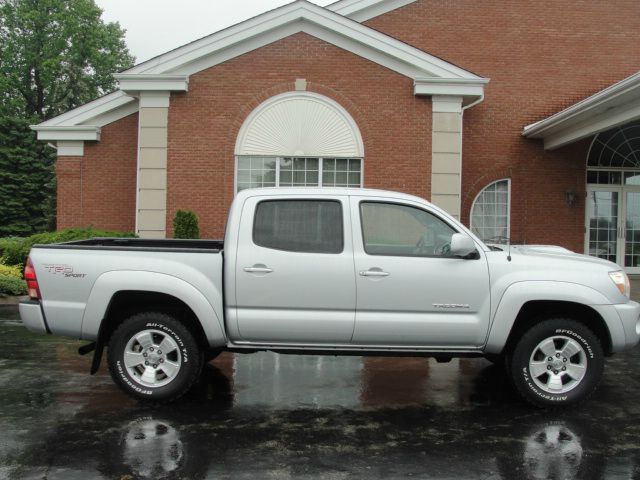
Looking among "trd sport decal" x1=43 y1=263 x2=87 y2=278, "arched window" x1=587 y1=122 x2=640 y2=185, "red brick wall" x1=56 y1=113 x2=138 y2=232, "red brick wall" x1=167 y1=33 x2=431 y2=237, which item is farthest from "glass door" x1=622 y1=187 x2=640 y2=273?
"trd sport decal" x1=43 y1=263 x2=87 y2=278

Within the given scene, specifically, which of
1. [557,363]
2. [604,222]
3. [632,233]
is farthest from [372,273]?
[632,233]

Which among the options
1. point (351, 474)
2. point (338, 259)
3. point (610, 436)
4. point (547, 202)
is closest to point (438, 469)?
point (351, 474)

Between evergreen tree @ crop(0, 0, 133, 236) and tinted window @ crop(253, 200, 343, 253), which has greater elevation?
evergreen tree @ crop(0, 0, 133, 236)

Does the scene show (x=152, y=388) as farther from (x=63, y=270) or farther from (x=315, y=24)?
(x=315, y=24)

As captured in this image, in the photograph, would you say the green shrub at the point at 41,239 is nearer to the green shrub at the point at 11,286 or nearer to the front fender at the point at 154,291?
the green shrub at the point at 11,286

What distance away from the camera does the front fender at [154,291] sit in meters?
5.92

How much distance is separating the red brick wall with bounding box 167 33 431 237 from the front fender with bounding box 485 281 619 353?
28.8 feet

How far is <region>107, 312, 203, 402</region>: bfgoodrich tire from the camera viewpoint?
5.96 meters

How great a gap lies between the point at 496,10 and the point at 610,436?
14954 mm

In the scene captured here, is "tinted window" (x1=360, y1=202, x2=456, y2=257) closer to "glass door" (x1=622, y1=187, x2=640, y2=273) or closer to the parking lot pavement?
the parking lot pavement

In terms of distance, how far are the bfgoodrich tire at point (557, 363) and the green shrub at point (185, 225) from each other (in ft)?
A: 30.4

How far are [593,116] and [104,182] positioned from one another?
11.3m

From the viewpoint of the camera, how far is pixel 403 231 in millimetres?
6176

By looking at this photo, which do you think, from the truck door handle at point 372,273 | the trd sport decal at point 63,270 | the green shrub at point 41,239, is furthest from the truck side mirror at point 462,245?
the green shrub at point 41,239
